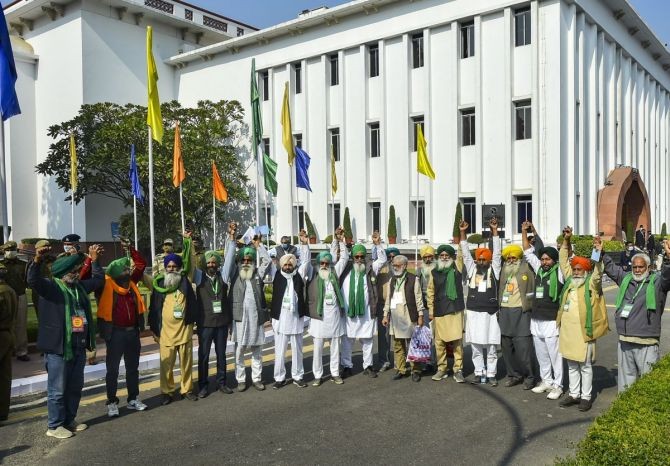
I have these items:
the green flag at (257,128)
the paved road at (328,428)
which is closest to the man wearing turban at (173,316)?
the paved road at (328,428)

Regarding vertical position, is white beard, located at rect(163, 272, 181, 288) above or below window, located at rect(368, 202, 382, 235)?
below

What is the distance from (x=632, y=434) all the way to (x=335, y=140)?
2417 cm

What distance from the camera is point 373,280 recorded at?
8336mm

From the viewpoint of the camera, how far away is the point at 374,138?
84.2 feet

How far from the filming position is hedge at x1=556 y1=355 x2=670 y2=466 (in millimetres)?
3363

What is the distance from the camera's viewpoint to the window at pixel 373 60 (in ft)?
83.0

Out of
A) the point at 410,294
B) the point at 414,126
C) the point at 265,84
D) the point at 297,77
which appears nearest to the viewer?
the point at 410,294

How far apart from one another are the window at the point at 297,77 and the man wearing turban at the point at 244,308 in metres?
21.9

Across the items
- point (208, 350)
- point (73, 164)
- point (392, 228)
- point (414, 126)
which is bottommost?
point (208, 350)

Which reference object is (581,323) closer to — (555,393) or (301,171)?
(555,393)

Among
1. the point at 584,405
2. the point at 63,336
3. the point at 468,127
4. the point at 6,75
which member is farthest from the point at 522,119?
the point at 63,336

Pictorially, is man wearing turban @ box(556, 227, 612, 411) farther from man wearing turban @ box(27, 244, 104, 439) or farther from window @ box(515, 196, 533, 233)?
window @ box(515, 196, 533, 233)

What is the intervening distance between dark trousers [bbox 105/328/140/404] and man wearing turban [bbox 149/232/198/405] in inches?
14.7

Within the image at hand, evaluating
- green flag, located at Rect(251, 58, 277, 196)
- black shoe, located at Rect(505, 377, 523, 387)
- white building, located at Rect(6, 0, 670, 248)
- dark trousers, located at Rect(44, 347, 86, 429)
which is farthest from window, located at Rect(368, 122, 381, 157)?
dark trousers, located at Rect(44, 347, 86, 429)
